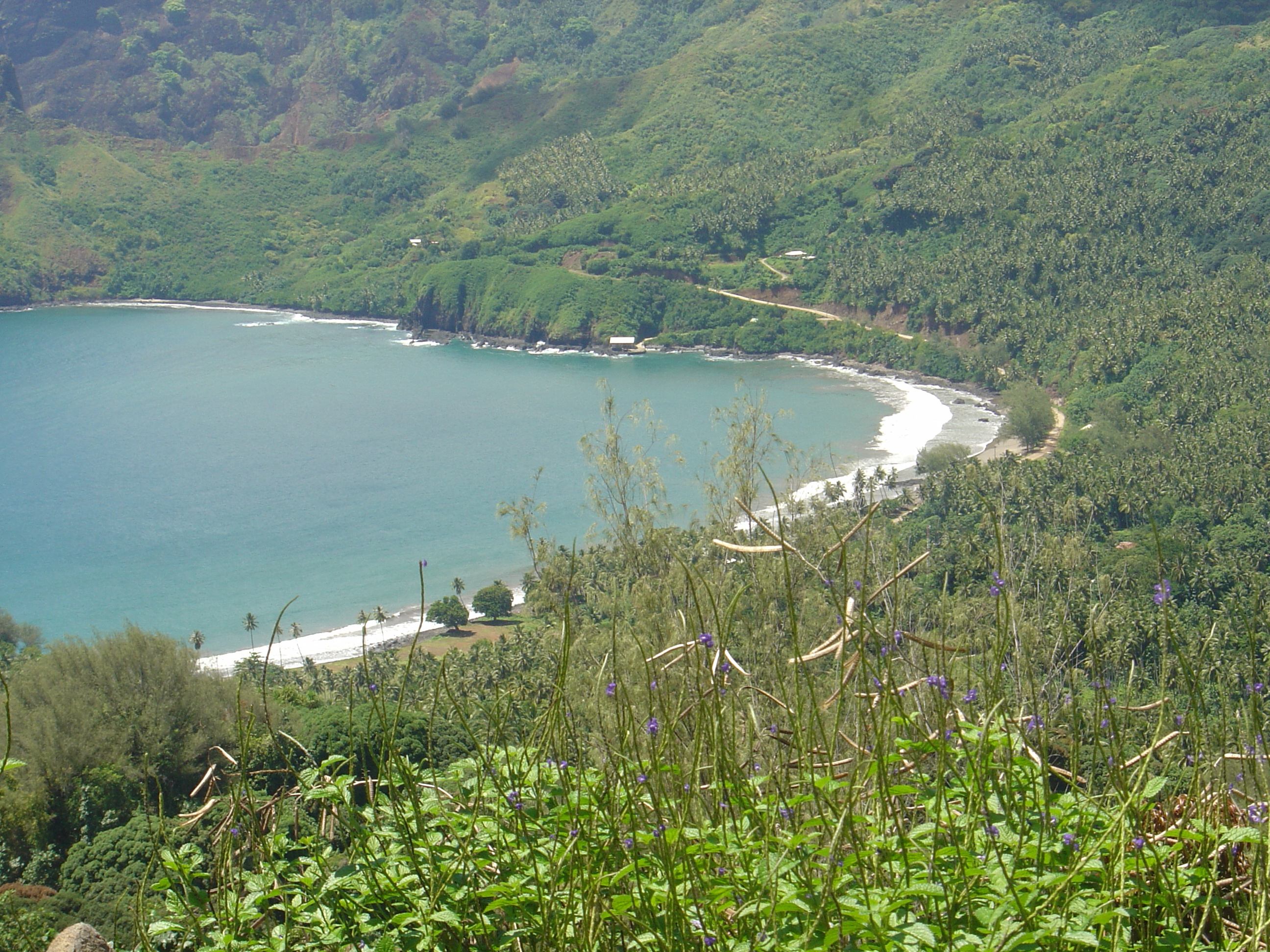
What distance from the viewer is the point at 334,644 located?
3212 centimetres

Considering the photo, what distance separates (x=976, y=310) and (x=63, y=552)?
4537cm

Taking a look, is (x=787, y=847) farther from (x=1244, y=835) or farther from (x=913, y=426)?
(x=913, y=426)

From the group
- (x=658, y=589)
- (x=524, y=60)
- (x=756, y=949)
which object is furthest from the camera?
(x=524, y=60)

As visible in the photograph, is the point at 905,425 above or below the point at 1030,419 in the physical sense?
below

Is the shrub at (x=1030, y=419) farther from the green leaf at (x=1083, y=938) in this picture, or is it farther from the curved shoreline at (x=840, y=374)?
the green leaf at (x=1083, y=938)

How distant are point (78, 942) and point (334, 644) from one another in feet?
98.1

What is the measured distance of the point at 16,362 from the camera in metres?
78.7

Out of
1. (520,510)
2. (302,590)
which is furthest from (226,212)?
(520,510)

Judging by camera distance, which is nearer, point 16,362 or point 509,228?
point 16,362

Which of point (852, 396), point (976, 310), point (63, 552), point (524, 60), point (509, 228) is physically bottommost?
point (63, 552)

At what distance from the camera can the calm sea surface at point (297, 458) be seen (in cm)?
3844

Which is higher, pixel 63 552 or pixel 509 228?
pixel 509 228

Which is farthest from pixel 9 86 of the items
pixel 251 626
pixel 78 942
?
pixel 78 942

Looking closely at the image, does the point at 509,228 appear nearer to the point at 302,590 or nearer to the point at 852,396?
the point at 852,396
